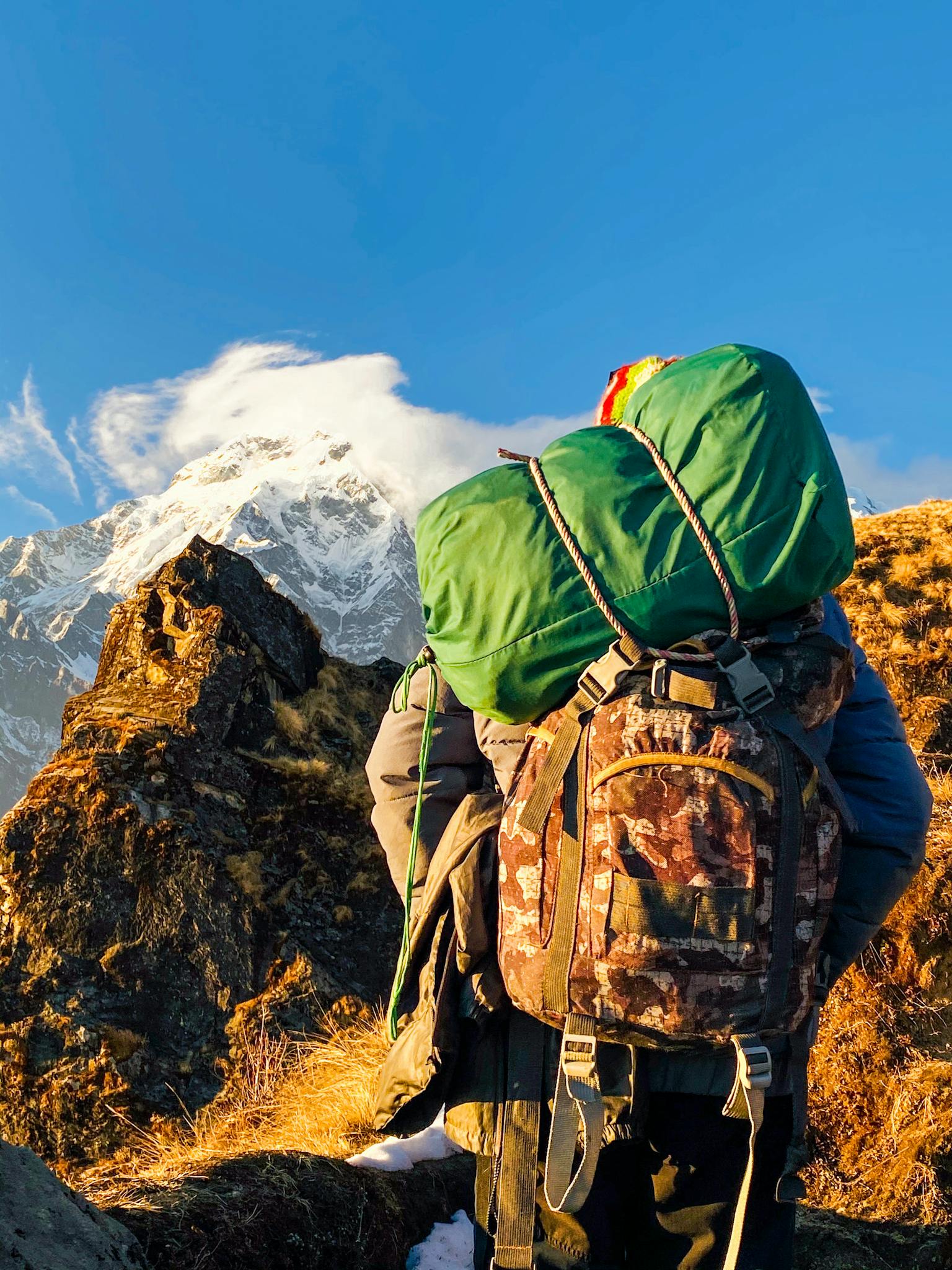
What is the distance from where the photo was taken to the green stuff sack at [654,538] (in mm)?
1766

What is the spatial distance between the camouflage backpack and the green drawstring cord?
0.37 meters

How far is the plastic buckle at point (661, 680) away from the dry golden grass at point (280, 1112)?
2.51 metres

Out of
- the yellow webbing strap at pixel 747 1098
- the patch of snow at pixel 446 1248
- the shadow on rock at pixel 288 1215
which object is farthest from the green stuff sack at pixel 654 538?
the patch of snow at pixel 446 1248

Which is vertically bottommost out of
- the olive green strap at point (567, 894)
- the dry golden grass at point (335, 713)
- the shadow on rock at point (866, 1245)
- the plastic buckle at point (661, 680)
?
the shadow on rock at point (866, 1245)

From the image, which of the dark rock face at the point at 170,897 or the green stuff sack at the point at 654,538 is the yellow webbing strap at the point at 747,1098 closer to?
the green stuff sack at the point at 654,538

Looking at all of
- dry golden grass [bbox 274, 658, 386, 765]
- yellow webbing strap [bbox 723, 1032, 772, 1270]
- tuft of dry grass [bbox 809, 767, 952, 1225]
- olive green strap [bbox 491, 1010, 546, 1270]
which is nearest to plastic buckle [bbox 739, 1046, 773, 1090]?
yellow webbing strap [bbox 723, 1032, 772, 1270]

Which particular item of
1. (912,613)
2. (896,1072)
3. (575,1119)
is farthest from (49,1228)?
(912,613)

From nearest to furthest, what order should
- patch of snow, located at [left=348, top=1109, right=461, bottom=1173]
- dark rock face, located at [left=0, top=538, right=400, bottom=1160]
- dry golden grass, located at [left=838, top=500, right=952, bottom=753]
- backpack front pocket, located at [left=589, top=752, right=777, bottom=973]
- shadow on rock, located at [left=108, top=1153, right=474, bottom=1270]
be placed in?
backpack front pocket, located at [left=589, top=752, right=777, bottom=973] < shadow on rock, located at [left=108, top=1153, right=474, bottom=1270] < patch of snow, located at [left=348, top=1109, right=461, bottom=1173] < dark rock face, located at [left=0, top=538, right=400, bottom=1160] < dry golden grass, located at [left=838, top=500, right=952, bottom=753]

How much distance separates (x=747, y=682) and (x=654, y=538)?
34 cm

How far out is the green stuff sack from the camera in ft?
5.79

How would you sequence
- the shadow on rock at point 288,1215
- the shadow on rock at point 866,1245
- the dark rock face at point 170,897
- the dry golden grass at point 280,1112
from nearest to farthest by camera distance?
the shadow on rock at point 288,1215 → the shadow on rock at point 866,1245 → the dry golden grass at point 280,1112 → the dark rock face at point 170,897

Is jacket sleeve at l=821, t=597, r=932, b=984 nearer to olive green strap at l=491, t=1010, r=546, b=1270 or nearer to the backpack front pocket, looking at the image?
the backpack front pocket

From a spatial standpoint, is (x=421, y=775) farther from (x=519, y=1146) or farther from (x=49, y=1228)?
(x=49, y=1228)

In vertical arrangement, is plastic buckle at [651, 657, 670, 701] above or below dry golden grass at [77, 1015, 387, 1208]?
above
